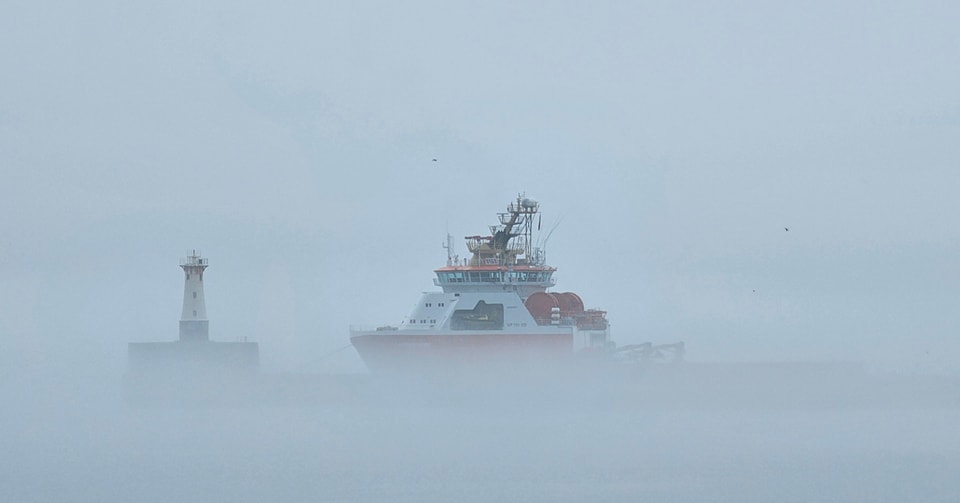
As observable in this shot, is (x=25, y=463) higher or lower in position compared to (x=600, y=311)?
lower

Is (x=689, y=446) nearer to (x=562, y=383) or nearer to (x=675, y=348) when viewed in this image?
(x=562, y=383)

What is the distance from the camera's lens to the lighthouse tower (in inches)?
3253

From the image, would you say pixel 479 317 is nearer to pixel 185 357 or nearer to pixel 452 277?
pixel 452 277

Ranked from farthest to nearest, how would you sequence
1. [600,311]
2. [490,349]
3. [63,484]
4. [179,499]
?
[600,311], [490,349], [63,484], [179,499]

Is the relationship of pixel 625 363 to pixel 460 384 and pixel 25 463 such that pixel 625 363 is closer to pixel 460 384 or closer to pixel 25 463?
pixel 460 384

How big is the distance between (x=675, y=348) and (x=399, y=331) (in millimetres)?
12487

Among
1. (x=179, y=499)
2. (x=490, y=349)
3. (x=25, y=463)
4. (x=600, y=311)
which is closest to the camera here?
(x=179, y=499)

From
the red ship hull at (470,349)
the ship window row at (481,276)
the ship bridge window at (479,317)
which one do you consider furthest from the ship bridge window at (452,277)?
the red ship hull at (470,349)

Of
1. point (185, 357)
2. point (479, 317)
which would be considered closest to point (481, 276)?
point (479, 317)

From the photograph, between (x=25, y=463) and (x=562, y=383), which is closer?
(x=25, y=463)

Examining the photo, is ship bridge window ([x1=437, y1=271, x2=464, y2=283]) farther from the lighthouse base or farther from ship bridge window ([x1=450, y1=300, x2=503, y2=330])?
the lighthouse base

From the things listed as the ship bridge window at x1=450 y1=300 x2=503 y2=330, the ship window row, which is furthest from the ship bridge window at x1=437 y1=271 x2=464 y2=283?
the ship bridge window at x1=450 y1=300 x2=503 y2=330

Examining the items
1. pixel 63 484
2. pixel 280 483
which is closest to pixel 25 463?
pixel 63 484

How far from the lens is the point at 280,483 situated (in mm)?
65188
